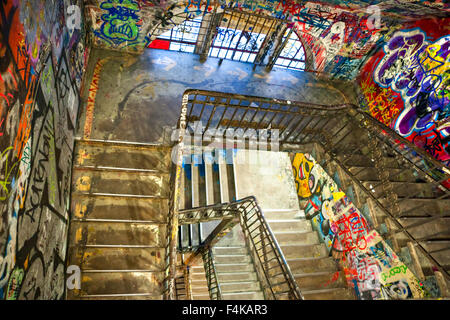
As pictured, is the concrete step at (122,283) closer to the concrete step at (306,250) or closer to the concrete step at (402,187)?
the concrete step at (402,187)

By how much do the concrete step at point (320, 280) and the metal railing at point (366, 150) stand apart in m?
3.47

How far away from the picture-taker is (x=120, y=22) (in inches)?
267

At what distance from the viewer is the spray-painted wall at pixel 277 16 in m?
6.48

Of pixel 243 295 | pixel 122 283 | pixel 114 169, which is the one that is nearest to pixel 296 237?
pixel 243 295

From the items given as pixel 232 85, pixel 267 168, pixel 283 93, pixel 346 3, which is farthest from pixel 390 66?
pixel 267 168

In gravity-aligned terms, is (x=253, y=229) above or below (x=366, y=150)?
below

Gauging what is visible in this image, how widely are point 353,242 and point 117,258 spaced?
5.97m

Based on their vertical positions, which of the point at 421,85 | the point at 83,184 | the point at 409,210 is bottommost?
the point at 409,210

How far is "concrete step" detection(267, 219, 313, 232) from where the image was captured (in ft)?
29.5

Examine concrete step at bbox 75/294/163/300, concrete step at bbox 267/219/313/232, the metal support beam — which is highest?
the metal support beam

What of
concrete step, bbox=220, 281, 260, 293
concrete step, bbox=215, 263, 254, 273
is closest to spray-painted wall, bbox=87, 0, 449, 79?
concrete step, bbox=215, 263, 254, 273

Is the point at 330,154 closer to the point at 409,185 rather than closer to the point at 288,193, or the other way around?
the point at 409,185

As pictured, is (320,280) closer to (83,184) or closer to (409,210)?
(409,210)

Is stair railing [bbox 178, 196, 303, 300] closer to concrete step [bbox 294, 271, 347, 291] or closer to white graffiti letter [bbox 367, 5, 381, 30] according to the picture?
concrete step [bbox 294, 271, 347, 291]
